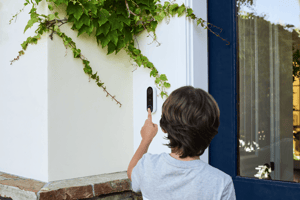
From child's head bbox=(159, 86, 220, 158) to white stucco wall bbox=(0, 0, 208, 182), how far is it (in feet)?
2.52

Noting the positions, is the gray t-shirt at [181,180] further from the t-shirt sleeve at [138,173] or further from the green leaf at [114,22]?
the green leaf at [114,22]

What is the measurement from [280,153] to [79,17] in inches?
55.0

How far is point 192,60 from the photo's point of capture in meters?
1.74

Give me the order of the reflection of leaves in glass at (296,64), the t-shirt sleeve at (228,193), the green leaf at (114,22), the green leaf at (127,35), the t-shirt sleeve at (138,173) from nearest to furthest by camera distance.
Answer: the t-shirt sleeve at (228,193) < the t-shirt sleeve at (138,173) < the reflection of leaves in glass at (296,64) < the green leaf at (114,22) < the green leaf at (127,35)

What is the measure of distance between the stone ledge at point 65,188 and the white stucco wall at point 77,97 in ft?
0.23

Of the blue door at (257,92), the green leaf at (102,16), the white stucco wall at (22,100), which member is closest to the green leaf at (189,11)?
the blue door at (257,92)

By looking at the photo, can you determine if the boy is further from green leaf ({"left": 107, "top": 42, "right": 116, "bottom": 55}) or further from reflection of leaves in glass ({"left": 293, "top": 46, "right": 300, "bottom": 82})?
green leaf ({"left": 107, "top": 42, "right": 116, "bottom": 55})

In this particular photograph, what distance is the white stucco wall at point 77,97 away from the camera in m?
1.70

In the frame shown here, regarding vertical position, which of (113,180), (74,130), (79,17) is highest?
(79,17)

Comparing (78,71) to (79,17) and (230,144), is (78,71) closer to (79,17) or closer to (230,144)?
(79,17)

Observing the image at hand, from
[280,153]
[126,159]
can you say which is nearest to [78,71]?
[126,159]

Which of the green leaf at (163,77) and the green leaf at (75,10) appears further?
the green leaf at (163,77)

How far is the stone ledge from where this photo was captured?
1509 millimetres

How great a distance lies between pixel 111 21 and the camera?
1780 mm
